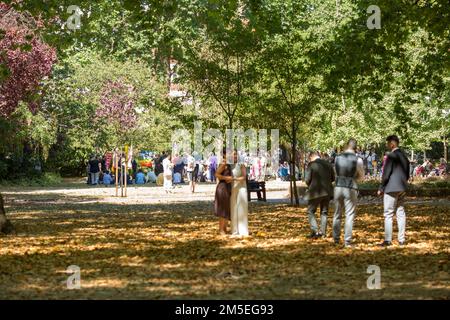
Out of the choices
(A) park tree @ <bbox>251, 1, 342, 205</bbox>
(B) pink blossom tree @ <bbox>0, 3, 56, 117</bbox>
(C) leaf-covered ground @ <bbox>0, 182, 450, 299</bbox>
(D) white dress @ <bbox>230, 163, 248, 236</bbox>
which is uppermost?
(B) pink blossom tree @ <bbox>0, 3, 56, 117</bbox>

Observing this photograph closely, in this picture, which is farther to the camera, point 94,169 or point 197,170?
point 197,170

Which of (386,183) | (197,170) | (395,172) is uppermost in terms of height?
(197,170)

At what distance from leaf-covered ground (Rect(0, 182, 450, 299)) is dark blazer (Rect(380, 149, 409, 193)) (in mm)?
1062

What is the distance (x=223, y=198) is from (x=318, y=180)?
91.1 inches

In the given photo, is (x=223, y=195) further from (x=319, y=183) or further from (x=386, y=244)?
(x=386, y=244)

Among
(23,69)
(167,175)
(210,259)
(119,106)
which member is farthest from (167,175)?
(210,259)

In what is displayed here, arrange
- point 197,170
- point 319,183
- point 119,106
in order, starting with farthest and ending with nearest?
point 119,106 < point 197,170 < point 319,183

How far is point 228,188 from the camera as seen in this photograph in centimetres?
1848

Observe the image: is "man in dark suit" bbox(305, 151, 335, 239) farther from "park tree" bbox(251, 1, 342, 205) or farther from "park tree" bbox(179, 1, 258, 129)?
"park tree" bbox(179, 1, 258, 129)

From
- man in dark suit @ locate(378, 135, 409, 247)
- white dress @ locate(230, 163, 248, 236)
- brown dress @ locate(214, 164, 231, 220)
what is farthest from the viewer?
brown dress @ locate(214, 164, 231, 220)

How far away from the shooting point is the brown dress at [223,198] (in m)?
18.3

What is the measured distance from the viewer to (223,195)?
1853 cm

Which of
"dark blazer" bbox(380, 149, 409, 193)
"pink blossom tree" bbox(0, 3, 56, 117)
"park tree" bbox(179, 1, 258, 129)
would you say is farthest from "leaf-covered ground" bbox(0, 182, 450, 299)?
"pink blossom tree" bbox(0, 3, 56, 117)

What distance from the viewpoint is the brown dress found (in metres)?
18.3
